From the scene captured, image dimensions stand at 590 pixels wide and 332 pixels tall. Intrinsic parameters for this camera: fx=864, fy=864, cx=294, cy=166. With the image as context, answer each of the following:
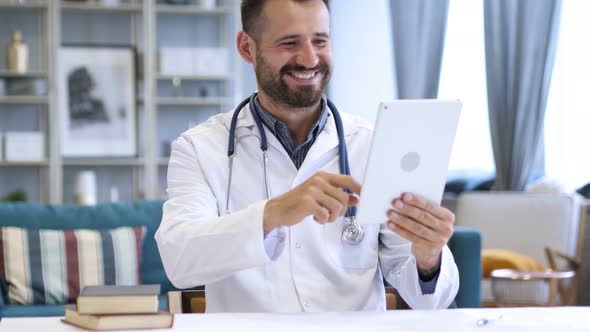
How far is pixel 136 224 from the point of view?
3.91 meters

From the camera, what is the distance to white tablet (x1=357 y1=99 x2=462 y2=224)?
153cm

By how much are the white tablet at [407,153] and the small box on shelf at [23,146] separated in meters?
4.75

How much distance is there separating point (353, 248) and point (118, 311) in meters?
0.61

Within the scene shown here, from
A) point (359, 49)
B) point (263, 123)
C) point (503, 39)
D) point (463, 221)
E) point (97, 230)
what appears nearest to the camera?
point (263, 123)

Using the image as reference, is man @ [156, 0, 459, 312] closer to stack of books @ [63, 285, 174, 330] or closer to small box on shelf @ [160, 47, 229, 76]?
stack of books @ [63, 285, 174, 330]

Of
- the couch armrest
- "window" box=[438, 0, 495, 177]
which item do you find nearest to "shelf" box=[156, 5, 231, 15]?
"window" box=[438, 0, 495, 177]

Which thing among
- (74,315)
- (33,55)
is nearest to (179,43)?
(33,55)

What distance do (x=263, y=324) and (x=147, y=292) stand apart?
23cm

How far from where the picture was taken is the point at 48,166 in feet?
19.8

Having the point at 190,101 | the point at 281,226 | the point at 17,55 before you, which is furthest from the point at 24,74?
the point at 281,226

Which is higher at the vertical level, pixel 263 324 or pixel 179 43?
pixel 179 43

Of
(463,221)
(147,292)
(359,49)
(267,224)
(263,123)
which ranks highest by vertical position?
(359,49)

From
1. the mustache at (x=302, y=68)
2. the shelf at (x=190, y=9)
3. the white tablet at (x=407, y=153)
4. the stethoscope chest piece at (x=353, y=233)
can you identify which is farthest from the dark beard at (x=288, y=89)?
the shelf at (x=190, y=9)

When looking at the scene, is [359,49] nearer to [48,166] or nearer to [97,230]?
[48,166]
